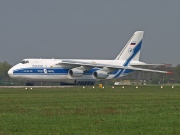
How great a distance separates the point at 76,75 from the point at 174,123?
5570 centimetres

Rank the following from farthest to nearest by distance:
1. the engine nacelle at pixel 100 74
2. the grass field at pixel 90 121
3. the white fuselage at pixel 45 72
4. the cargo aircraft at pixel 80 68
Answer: the engine nacelle at pixel 100 74, the cargo aircraft at pixel 80 68, the white fuselage at pixel 45 72, the grass field at pixel 90 121

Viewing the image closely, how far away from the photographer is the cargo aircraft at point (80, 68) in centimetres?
7425

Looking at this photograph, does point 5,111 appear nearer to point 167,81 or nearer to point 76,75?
point 76,75

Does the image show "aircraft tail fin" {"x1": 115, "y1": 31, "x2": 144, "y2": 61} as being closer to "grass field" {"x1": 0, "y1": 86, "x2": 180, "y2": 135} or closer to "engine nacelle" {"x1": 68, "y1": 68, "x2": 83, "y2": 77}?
"engine nacelle" {"x1": 68, "y1": 68, "x2": 83, "y2": 77}

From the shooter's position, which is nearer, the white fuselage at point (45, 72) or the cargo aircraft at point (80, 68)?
the white fuselage at point (45, 72)

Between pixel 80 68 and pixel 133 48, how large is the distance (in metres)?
10.2

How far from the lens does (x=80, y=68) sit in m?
77.2

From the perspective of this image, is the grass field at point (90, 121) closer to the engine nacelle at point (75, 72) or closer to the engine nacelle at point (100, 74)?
→ the engine nacelle at point (75, 72)

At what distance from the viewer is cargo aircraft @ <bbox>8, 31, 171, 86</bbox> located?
244 feet

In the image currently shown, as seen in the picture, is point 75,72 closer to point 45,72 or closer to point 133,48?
point 45,72

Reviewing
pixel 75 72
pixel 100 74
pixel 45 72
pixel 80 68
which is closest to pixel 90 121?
pixel 45 72

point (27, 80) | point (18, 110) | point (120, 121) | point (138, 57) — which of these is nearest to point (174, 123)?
point (120, 121)

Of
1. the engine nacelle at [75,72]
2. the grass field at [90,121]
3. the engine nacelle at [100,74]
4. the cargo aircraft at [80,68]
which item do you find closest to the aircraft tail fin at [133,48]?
the cargo aircraft at [80,68]

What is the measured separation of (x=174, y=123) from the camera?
21.3 m
